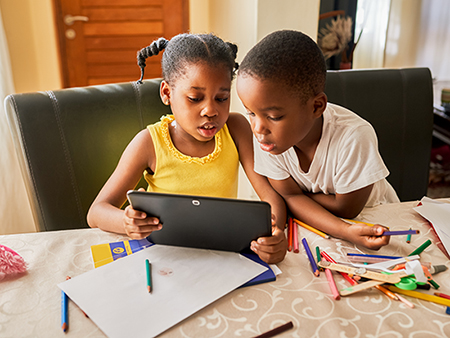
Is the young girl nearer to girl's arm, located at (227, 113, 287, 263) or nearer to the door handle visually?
girl's arm, located at (227, 113, 287, 263)

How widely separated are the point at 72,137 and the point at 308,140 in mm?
731

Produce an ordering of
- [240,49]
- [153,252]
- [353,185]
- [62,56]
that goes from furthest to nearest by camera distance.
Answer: [62,56] < [240,49] < [353,185] < [153,252]

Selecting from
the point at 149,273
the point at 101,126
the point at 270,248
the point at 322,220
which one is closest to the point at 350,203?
the point at 322,220

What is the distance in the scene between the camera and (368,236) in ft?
2.54

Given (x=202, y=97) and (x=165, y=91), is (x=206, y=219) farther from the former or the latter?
(x=165, y=91)

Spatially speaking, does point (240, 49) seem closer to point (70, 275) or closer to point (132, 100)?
point (132, 100)

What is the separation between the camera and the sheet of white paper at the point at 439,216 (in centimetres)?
80

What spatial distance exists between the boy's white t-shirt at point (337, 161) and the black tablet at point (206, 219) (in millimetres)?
308

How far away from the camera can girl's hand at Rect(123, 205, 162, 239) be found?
0.75m

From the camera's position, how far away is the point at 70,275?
707 millimetres

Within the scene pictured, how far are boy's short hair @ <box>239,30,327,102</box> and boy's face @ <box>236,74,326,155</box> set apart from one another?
15mm

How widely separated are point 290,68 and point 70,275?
58 centimetres

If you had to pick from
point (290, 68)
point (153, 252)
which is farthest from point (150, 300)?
point (290, 68)

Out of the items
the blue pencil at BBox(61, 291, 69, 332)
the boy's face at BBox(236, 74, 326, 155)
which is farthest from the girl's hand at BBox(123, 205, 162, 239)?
the boy's face at BBox(236, 74, 326, 155)
